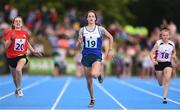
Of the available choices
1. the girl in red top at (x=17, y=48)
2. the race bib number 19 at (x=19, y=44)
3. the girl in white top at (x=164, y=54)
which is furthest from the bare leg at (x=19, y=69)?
the girl in white top at (x=164, y=54)

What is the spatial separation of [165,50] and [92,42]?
8.57 ft

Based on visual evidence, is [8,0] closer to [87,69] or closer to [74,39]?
[74,39]

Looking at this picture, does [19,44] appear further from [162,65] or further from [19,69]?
[162,65]

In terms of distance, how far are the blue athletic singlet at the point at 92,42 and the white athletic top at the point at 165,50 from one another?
94.1 inches

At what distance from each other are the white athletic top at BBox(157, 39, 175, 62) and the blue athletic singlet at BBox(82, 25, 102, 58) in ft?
7.84

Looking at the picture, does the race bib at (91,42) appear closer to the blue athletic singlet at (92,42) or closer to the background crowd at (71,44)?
the blue athletic singlet at (92,42)

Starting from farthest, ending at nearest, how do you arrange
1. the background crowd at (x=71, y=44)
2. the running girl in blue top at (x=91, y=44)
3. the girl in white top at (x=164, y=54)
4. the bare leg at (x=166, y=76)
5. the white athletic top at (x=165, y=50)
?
the background crowd at (x=71, y=44)
the white athletic top at (x=165, y=50)
the girl in white top at (x=164, y=54)
the bare leg at (x=166, y=76)
the running girl in blue top at (x=91, y=44)

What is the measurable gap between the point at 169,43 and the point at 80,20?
2174 centimetres

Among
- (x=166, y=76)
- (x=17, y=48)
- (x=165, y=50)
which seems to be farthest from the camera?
(x=17, y=48)

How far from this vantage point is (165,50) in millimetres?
17156

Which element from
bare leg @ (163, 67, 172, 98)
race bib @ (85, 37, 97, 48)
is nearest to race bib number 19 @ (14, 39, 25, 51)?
race bib @ (85, 37, 97, 48)

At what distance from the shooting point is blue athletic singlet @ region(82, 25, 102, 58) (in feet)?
50.5

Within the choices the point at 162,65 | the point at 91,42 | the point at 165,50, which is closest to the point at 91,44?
the point at 91,42

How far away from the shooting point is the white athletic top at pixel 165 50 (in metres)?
17.2
